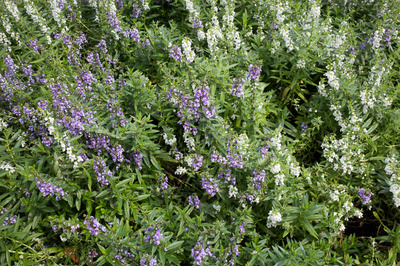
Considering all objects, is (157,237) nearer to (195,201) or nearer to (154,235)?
(154,235)

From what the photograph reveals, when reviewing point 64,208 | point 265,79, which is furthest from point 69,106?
point 265,79

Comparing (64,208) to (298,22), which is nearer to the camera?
(64,208)

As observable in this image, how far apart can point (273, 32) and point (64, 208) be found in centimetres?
397

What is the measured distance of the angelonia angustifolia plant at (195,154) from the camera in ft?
12.8

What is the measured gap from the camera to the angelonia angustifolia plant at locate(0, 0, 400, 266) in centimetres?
392

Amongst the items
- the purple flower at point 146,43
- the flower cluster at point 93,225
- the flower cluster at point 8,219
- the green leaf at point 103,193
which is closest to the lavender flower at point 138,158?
the green leaf at point 103,193

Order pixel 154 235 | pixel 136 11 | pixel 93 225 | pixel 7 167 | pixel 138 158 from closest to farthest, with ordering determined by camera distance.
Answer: pixel 154 235 < pixel 93 225 < pixel 7 167 < pixel 138 158 < pixel 136 11

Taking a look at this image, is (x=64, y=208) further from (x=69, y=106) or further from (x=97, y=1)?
(x=97, y=1)

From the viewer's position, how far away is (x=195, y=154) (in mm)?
4070

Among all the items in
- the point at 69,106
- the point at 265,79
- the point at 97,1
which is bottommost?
the point at 265,79

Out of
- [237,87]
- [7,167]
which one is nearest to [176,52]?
[237,87]

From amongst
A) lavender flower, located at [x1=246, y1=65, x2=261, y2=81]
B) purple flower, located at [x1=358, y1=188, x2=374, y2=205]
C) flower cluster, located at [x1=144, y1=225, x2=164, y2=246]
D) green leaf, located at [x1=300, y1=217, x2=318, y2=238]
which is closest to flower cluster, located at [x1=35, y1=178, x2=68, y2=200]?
flower cluster, located at [x1=144, y1=225, x2=164, y2=246]

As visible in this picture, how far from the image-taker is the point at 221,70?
4.81 metres

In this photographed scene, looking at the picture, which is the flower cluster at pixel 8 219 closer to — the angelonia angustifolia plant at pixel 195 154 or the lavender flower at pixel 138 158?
the angelonia angustifolia plant at pixel 195 154
